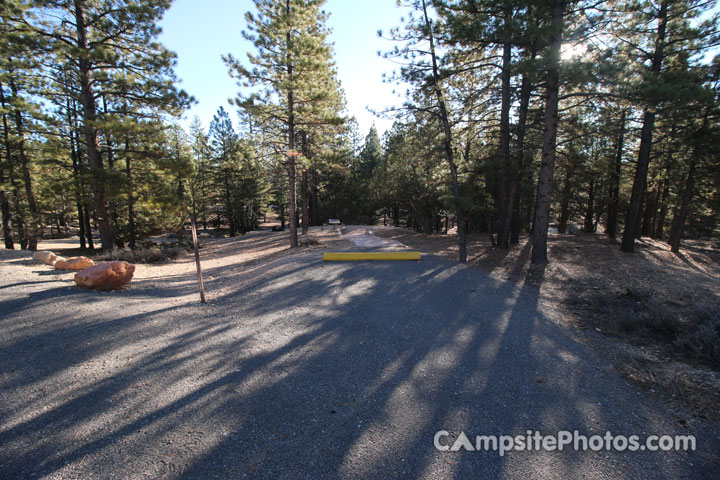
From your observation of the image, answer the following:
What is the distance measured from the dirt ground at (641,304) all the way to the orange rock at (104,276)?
9.52 meters

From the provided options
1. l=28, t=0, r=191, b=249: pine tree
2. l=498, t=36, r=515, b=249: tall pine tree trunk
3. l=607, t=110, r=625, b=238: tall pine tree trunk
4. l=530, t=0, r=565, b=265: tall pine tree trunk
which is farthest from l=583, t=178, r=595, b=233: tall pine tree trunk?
l=28, t=0, r=191, b=249: pine tree

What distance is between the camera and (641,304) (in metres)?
6.02

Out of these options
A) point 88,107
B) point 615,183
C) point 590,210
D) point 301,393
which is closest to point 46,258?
point 88,107

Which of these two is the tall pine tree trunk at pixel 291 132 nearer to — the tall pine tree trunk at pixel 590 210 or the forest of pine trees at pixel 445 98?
the forest of pine trees at pixel 445 98

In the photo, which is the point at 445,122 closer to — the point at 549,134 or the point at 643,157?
the point at 549,134

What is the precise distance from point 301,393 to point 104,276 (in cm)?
617

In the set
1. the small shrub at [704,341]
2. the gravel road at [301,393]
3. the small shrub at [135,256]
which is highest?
the small shrub at [704,341]

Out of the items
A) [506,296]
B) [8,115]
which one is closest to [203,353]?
[506,296]

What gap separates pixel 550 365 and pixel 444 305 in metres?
2.38

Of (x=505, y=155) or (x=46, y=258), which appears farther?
(x=505, y=155)

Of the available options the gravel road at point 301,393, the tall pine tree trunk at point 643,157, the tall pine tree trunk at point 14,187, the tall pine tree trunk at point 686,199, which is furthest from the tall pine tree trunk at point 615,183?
the tall pine tree trunk at point 14,187

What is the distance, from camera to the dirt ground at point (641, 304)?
3.61 meters

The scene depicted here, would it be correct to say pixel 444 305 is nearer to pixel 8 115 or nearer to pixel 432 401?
pixel 432 401

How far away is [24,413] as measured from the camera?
2781 mm
